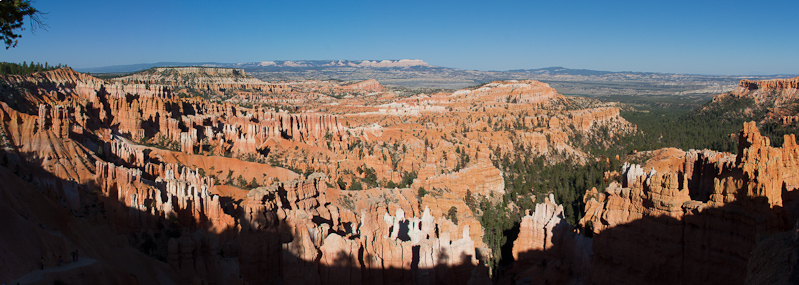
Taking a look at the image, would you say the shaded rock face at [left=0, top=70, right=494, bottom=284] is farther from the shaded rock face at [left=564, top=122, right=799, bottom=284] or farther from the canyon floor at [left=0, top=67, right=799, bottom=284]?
the shaded rock face at [left=564, top=122, right=799, bottom=284]

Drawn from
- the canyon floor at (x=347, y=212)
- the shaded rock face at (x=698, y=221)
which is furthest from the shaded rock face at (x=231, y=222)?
the shaded rock face at (x=698, y=221)

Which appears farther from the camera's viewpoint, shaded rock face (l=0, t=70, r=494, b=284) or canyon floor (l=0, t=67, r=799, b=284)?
shaded rock face (l=0, t=70, r=494, b=284)

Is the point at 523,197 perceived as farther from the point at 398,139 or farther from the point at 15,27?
the point at 15,27

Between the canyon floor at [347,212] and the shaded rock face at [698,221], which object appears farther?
the canyon floor at [347,212]

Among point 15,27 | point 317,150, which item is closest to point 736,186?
point 15,27

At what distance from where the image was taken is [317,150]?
204 feet

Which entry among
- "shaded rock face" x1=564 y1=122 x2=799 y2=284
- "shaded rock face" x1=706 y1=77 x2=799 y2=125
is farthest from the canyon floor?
"shaded rock face" x1=706 y1=77 x2=799 y2=125

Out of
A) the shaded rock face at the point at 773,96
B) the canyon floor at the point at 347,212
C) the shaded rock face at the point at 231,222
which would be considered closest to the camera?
the canyon floor at the point at 347,212

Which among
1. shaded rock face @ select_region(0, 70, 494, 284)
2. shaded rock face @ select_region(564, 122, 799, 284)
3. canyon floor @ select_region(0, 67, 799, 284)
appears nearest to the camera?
shaded rock face @ select_region(564, 122, 799, 284)

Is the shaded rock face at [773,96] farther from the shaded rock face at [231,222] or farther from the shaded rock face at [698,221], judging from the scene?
the shaded rock face at [231,222]

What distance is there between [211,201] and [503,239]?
1928 centimetres

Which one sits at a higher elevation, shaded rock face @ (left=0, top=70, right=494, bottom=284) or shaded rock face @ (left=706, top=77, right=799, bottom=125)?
shaded rock face @ (left=706, top=77, right=799, bottom=125)

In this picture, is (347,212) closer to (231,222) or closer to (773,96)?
(231,222)

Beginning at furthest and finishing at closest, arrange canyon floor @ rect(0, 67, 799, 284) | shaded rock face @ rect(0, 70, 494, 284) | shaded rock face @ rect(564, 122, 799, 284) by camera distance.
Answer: shaded rock face @ rect(0, 70, 494, 284) < canyon floor @ rect(0, 67, 799, 284) < shaded rock face @ rect(564, 122, 799, 284)
